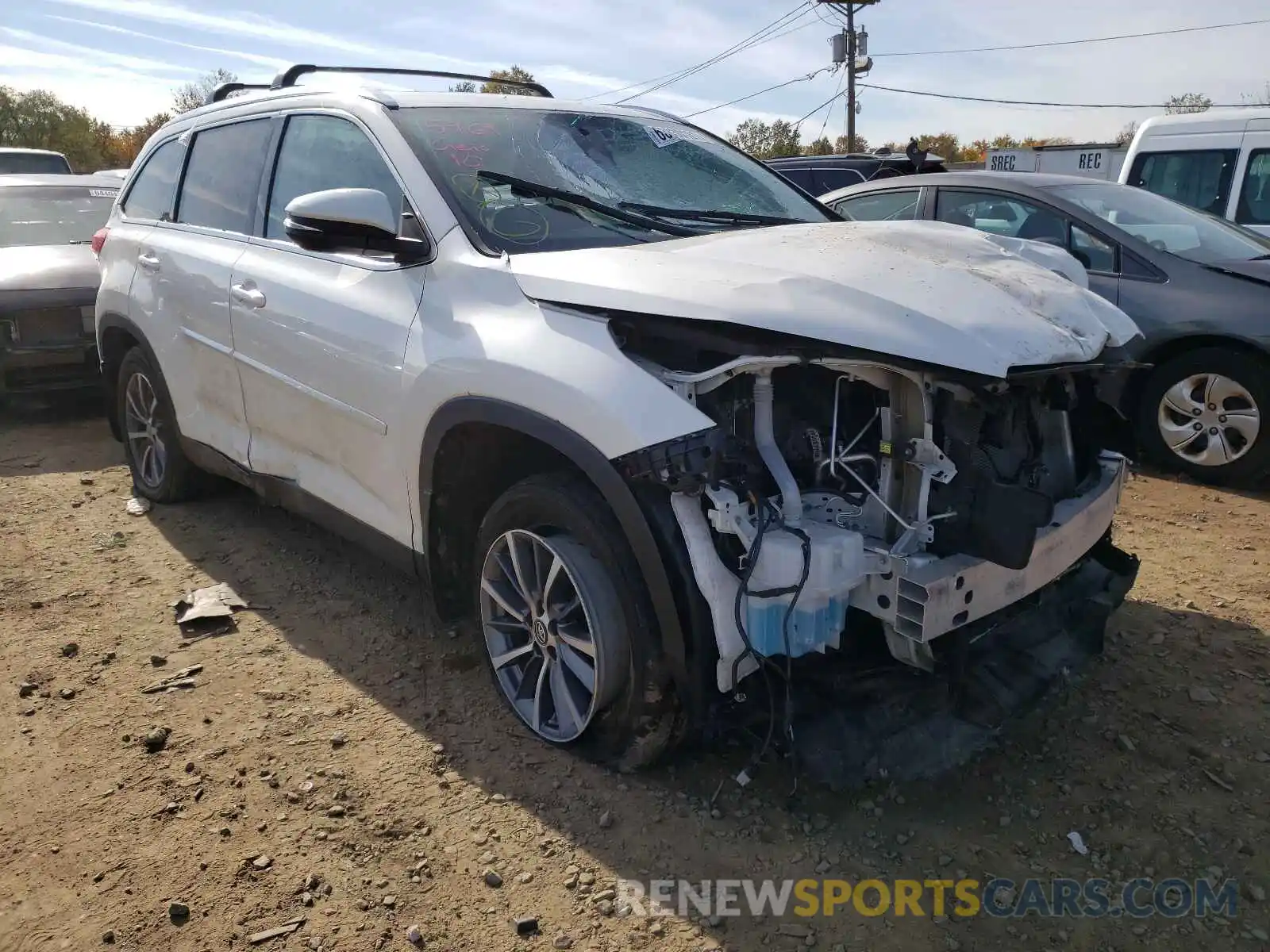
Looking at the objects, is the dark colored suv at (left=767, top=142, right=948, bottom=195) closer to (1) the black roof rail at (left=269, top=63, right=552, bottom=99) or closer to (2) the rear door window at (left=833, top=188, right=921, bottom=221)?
(2) the rear door window at (left=833, top=188, right=921, bottom=221)

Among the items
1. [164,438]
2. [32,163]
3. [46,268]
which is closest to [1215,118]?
[164,438]

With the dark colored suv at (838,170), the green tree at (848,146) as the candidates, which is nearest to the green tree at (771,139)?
the green tree at (848,146)

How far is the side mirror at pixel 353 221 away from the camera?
2.87m

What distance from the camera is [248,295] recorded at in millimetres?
3730

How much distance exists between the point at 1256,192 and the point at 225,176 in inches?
308

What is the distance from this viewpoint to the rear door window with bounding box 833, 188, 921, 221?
647 cm

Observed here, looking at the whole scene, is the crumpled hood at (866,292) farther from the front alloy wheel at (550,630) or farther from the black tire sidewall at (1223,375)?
the black tire sidewall at (1223,375)

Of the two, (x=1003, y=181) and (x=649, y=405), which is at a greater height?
(x=1003, y=181)

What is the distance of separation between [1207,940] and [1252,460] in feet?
12.7

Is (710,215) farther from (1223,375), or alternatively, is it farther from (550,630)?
(1223,375)

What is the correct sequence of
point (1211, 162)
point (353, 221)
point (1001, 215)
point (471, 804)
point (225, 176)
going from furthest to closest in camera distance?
point (1211, 162) → point (1001, 215) → point (225, 176) → point (353, 221) → point (471, 804)

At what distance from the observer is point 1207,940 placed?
86.8 inches

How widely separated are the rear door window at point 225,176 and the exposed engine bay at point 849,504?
2.43 metres

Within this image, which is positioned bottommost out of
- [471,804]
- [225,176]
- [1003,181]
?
[471,804]
